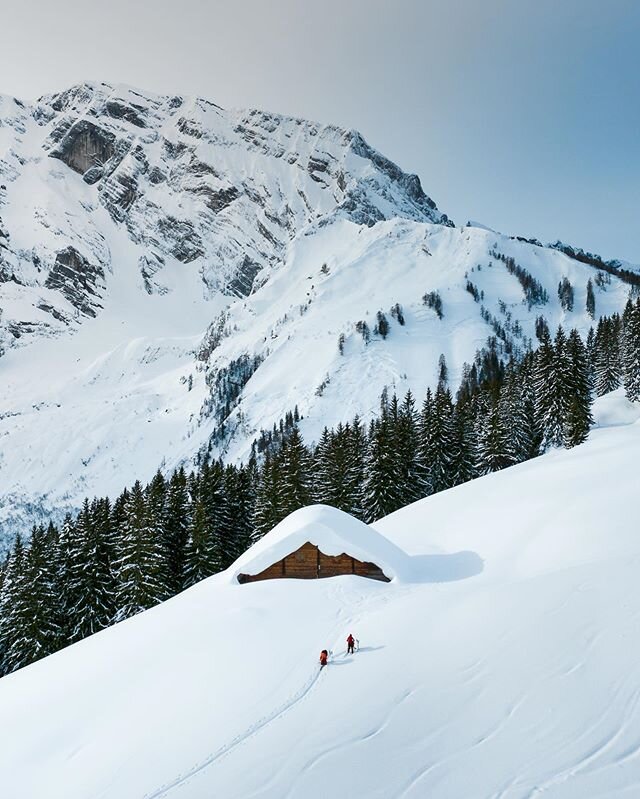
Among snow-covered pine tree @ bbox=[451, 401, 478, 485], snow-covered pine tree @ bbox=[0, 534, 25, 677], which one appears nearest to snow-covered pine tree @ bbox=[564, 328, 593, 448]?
snow-covered pine tree @ bbox=[451, 401, 478, 485]

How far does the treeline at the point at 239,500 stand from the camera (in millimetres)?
37469

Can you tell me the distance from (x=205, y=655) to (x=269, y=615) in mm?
3565

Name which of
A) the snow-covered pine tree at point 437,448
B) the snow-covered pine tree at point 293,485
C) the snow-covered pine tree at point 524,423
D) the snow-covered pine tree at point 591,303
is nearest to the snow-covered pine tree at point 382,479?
the snow-covered pine tree at point 293,485

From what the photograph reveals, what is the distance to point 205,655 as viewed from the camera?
18.6 meters

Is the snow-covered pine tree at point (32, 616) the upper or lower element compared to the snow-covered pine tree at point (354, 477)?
lower

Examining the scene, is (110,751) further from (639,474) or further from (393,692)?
(639,474)

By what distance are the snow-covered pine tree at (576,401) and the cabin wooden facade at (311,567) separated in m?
32.0

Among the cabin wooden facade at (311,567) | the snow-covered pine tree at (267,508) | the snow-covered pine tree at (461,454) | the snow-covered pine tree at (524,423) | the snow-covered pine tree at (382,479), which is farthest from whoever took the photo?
the snow-covered pine tree at (524,423)

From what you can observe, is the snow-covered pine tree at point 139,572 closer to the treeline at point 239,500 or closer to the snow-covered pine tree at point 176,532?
the treeline at point 239,500

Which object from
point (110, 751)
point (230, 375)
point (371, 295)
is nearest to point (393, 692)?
point (110, 751)

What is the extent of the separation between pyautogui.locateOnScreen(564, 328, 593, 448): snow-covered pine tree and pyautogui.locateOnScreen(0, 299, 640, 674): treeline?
13 centimetres

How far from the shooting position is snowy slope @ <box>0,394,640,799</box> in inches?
445

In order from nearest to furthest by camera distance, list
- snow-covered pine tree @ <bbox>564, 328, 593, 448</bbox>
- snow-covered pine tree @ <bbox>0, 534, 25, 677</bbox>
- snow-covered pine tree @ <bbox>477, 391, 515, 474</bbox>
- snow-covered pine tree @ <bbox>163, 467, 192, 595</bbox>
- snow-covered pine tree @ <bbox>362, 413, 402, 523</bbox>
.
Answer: snow-covered pine tree @ <bbox>0, 534, 25, 677</bbox>, snow-covered pine tree @ <bbox>163, 467, 192, 595</bbox>, snow-covered pine tree @ <bbox>362, 413, 402, 523</bbox>, snow-covered pine tree @ <bbox>564, 328, 593, 448</bbox>, snow-covered pine tree @ <bbox>477, 391, 515, 474</bbox>

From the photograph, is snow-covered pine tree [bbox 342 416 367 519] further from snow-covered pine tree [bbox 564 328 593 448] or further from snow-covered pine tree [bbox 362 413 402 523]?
snow-covered pine tree [bbox 564 328 593 448]
